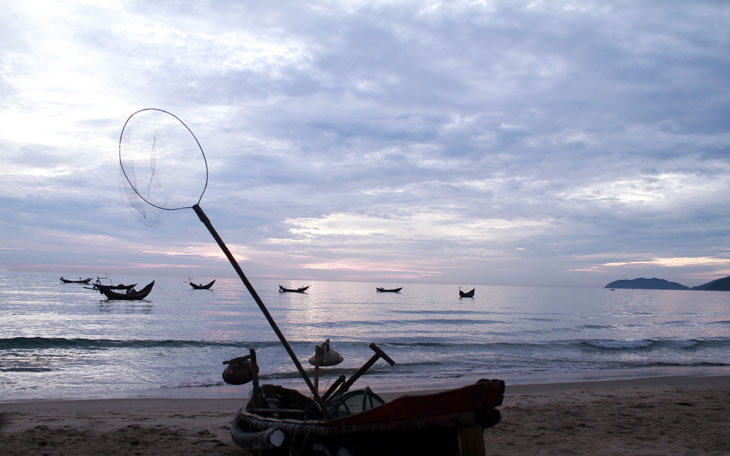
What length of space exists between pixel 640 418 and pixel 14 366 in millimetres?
17213

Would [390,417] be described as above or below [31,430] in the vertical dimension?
above

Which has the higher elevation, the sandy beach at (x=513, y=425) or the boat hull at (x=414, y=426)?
the boat hull at (x=414, y=426)

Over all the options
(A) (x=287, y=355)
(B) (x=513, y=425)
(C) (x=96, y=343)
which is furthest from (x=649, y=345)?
(C) (x=96, y=343)

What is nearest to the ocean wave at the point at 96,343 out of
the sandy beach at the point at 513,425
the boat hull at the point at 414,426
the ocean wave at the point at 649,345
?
the sandy beach at the point at 513,425

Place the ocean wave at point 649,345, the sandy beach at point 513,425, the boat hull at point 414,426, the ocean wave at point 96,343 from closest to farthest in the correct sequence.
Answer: the boat hull at point 414,426 → the sandy beach at point 513,425 → the ocean wave at point 96,343 → the ocean wave at point 649,345

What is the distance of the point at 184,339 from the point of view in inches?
923

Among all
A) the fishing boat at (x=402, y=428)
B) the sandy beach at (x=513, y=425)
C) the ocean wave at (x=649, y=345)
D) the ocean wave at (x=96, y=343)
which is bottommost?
the ocean wave at (x=96, y=343)

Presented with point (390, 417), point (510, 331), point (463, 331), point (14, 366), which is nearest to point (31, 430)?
point (390, 417)

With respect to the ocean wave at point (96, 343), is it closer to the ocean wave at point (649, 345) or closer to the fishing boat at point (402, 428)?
the ocean wave at point (649, 345)

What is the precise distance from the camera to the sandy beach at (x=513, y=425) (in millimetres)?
6660

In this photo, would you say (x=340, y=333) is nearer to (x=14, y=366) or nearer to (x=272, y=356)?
(x=272, y=356)

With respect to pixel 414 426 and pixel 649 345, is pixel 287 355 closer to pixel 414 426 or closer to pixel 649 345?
pixel 414 426

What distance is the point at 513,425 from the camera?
8.09m

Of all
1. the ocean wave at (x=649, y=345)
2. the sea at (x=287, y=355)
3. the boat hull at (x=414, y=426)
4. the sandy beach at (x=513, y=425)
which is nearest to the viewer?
the boat hull at (x=414, y=426)
